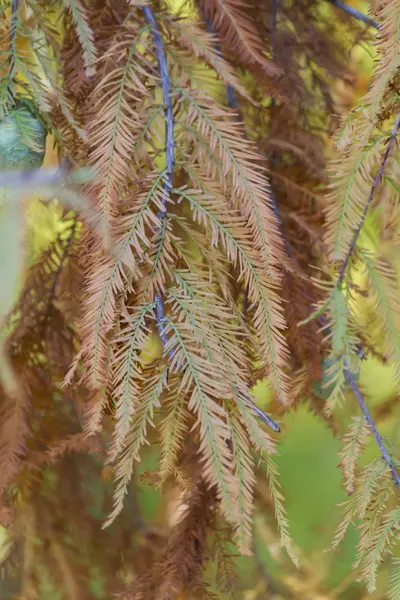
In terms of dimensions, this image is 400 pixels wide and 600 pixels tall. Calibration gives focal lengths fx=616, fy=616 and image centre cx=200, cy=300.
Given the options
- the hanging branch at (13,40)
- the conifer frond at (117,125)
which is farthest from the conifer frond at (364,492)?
the hanging branch at (13,40)

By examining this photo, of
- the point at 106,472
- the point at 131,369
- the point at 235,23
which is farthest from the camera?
the point at 106,472

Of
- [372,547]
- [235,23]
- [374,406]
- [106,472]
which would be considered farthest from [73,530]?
[235,23]

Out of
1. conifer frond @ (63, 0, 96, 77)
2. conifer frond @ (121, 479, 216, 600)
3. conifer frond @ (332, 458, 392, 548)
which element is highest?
conifer frond @ (63, 0, 96, 77)

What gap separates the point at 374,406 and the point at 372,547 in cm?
44

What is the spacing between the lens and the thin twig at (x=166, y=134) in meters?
0.37

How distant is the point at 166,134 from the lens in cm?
42

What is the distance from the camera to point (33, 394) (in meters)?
0.64

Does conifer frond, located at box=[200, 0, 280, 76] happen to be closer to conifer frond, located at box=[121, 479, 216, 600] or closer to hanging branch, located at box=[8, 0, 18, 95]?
hanging branch, located at box=[8, 0, 18, 95]

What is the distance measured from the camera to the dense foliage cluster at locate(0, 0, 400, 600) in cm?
36

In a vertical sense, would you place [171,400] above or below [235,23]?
below

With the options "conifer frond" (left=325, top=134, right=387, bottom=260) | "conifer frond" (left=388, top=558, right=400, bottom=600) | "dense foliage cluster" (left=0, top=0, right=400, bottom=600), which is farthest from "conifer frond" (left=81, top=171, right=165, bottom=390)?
"conifer frond" (left=388, top=558, right=400, bottom=600)

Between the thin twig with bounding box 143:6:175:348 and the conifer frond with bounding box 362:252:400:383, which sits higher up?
the thin twig with bounding box 143:6:175:348

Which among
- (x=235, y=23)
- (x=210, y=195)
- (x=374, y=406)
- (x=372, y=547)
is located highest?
(x=235, y=23)

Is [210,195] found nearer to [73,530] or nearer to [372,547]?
[372,547]
